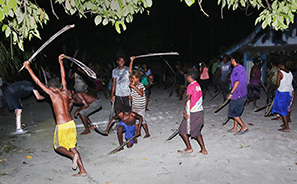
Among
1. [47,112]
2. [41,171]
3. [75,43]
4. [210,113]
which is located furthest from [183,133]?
[75,43]

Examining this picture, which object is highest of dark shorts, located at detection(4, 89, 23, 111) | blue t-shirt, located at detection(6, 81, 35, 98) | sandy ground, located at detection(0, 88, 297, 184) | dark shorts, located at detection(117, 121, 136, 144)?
blue t-shirt, located at detection(6, 81, 35, 98)

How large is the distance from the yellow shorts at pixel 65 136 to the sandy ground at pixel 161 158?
1.84 feet

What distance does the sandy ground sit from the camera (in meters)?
4.57

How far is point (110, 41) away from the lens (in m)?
28.7

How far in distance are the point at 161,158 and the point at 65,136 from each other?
194 centimetres

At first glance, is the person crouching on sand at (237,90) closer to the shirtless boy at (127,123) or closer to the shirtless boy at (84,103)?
the shirtless boy at (127,123)

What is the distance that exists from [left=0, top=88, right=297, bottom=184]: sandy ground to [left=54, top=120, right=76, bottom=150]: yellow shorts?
22.1 inches

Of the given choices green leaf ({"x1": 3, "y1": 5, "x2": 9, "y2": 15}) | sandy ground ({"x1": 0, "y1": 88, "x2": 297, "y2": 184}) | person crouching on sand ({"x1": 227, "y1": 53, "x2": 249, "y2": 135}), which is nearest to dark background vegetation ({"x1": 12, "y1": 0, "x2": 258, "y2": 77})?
sandy ground ({"x1": 0, "y1": 88, "x2": 297, "y2": 184})

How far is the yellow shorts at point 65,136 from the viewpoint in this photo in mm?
4602

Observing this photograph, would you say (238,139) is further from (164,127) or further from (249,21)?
(249,21)

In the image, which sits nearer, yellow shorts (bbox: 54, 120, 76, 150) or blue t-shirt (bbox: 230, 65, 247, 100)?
yellow shorts (bbox: 54, 120, 76, 150)

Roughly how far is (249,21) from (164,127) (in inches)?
1466

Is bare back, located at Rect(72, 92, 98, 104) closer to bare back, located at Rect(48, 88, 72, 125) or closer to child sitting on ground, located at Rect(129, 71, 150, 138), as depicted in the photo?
child sitting on ground, located at Rect(129, 71, 150, 138)

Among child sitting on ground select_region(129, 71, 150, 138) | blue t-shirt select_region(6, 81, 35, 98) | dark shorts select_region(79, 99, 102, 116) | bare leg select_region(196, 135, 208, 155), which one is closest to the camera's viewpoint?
bare leg select_region(196, 135, 208, 155)
